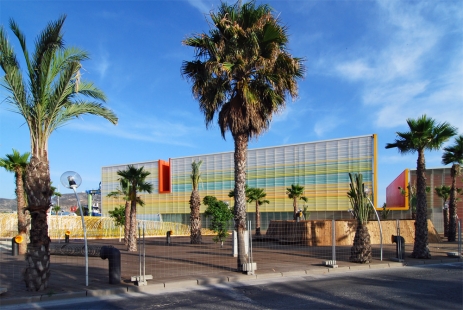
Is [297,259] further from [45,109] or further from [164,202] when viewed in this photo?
[164,202]

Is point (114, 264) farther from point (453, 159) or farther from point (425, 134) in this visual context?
point (453, 159)

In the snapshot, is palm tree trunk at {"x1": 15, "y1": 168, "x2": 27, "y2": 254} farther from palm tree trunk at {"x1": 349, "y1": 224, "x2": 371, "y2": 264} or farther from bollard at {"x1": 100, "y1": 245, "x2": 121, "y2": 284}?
palm tree trunk at {"x1": 349, "y1": 224, "x2": 371, "y2": 264}

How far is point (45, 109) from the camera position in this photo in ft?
37.3

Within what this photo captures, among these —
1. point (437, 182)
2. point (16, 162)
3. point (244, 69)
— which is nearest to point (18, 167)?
point (16, 162)

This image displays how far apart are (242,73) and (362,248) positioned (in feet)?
26.7

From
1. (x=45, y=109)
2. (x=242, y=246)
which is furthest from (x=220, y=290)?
(x=45, y=109)

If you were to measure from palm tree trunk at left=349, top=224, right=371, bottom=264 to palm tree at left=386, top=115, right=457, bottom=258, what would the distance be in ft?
11.5

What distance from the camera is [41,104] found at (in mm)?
11188

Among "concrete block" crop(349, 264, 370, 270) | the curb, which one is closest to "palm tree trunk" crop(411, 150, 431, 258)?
the curb

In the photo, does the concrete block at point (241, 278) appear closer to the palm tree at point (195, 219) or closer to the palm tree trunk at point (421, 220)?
the palm tree trunk at point (421, 220)

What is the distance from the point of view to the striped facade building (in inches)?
1838

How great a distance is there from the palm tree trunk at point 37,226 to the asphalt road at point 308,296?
1.14 m

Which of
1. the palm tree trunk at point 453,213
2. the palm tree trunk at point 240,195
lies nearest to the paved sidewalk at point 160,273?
the palm tree trunk at point 240,195

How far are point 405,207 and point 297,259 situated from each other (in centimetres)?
3309
